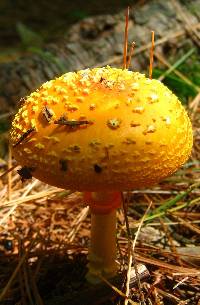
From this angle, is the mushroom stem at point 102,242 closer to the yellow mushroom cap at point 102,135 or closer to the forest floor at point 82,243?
the forest floor at point 82,243

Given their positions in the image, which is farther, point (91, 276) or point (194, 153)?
point (194, 153)

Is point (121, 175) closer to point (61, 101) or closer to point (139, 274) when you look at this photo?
point (61, 101)

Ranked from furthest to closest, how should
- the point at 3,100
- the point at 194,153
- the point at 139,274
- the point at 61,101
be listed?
the point at 3,100
the point at 194,153
the point at 139,274
the point at 61,101

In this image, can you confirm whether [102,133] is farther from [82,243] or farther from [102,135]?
[82,243]

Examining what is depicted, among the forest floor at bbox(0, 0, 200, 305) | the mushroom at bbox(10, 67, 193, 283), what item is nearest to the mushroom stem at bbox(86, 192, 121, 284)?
the forest floor at bbox(0, 0, 200, 305)

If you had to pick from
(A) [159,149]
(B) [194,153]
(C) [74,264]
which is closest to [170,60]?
(B) [194,153]

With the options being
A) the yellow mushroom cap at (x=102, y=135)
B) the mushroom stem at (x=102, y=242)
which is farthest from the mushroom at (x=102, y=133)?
the mushroom stem at (x=102, y=242)
